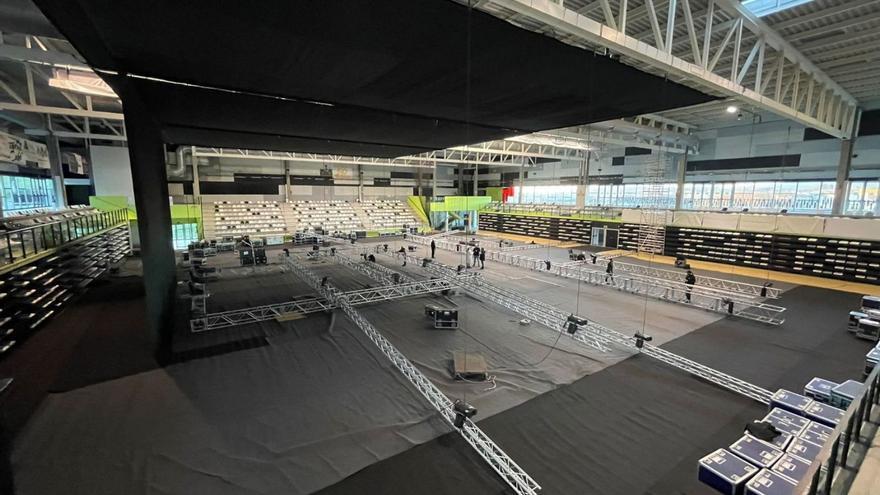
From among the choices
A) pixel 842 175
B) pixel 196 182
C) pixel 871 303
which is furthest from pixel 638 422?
pixel 196 182

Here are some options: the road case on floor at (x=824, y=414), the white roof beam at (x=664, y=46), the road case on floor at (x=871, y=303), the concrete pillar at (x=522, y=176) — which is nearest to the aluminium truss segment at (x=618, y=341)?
the road case on floor at (x=824, y=414)

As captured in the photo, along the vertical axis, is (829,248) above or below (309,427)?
above

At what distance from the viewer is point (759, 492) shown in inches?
94.2

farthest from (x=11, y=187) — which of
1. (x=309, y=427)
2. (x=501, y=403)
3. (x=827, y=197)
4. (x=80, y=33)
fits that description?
(x=827, y=197)

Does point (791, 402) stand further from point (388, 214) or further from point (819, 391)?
point (388, 214)

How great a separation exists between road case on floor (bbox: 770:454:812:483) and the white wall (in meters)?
Answer: 24.0

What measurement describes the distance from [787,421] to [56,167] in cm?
2377

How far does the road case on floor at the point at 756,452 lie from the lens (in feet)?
9.03

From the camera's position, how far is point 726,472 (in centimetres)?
269

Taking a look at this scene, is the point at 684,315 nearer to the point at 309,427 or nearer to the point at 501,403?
the point at 501,403

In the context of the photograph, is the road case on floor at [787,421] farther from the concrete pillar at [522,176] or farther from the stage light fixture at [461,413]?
the concrete pillar at [522,176]

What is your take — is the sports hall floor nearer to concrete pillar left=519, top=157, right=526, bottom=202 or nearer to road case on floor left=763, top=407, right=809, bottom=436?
road case on floor left=763, top=407, right=809, bottom=436

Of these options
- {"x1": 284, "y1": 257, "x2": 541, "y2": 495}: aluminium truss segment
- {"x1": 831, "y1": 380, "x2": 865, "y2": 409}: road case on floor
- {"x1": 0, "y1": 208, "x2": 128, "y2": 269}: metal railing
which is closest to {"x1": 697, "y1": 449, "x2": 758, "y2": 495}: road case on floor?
{"x1": 284, "y1": 257, "x2": 541, "y2": 495}: aluminium truss segment

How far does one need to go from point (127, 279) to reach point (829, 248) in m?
24.6
